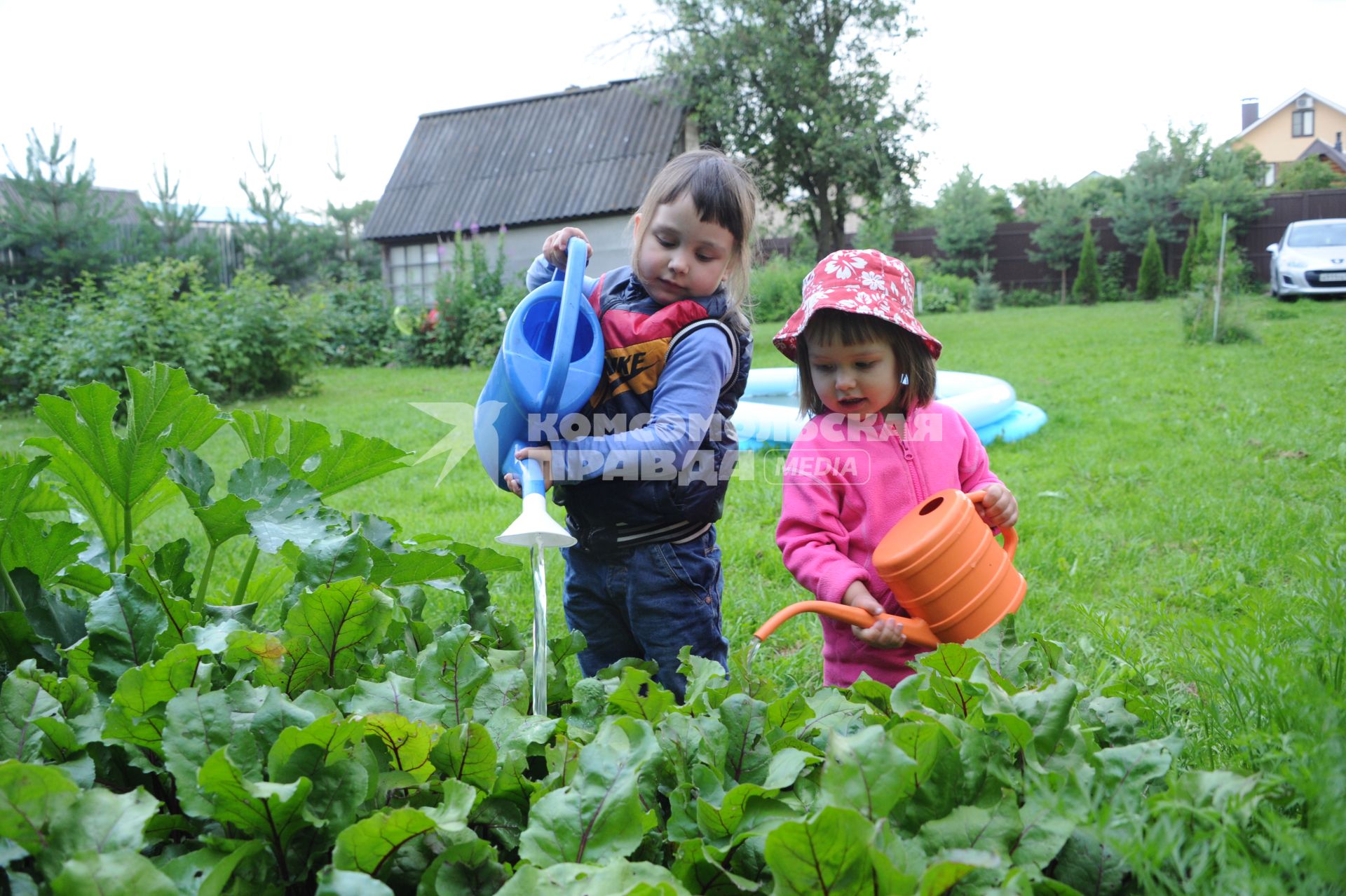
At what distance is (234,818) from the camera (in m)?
0.72

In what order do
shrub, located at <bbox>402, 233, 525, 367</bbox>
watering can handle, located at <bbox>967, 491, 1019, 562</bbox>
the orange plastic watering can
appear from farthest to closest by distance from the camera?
shrub, located at <bbox>402, 233, 525, 367</bbox> → watering can handle, located at <bbox>967, 491, 1019, 562</bbox> → the orange plastic watering can

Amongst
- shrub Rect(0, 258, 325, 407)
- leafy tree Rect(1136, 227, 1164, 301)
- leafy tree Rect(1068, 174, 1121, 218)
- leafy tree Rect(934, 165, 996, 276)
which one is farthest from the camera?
leafy tree Rect(1068, 174, 1121, 218)

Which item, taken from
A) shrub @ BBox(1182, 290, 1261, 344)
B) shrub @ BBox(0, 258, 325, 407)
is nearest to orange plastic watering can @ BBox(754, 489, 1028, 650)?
shrub @ BBox(0, 258, 325, 407)

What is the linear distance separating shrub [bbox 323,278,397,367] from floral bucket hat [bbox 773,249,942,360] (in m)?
11.3

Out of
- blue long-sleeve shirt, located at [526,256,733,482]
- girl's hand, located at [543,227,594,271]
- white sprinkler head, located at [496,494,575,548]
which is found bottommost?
white sprinkler head, located at [496,494,575,548]

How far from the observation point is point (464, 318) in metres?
12.2

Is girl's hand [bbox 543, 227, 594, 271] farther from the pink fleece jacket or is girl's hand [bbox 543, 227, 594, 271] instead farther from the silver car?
the silver car

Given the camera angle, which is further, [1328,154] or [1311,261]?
[1328,154]

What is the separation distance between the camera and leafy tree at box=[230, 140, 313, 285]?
17.5 metres

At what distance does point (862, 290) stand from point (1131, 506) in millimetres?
3011

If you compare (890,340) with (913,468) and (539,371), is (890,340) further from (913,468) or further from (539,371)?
(539,371)

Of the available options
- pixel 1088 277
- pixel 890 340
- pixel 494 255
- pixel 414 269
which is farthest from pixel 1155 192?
pixel 890 340

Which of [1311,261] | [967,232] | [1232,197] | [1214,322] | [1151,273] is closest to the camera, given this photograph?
[1214,322]

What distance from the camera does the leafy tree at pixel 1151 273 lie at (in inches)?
795
